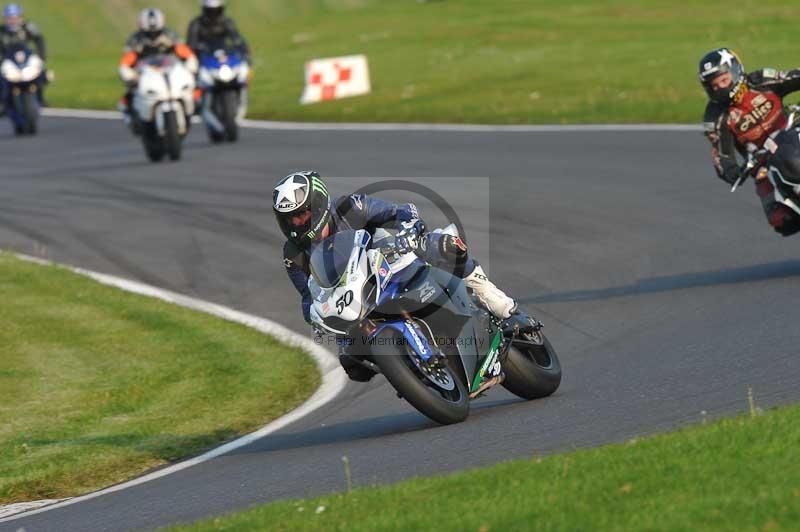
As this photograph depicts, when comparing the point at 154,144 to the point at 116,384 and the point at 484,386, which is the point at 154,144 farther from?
the point at 484,386

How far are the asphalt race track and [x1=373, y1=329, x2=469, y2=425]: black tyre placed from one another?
15cm

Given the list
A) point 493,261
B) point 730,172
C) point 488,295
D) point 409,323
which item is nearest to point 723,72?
point 730,172

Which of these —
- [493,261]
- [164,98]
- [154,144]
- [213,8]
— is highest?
[213,8]

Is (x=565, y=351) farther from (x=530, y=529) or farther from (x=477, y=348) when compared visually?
(x=530, y=529)

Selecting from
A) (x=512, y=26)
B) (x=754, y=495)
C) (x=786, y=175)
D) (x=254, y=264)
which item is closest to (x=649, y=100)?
(x=254, y=264)

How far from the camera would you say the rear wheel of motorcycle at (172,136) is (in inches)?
846

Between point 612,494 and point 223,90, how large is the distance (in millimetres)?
17918

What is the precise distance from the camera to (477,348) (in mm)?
8430

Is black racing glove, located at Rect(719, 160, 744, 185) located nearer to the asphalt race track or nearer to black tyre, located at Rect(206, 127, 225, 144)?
the asphalt race track

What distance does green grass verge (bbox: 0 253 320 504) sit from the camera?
9.11m

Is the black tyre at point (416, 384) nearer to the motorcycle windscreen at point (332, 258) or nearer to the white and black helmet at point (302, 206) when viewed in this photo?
the motorcycle windscreen at point (332, 258)

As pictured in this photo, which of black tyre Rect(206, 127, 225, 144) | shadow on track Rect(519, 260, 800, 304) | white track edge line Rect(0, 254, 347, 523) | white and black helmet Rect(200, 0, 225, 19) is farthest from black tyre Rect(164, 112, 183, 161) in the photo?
shadow on track Rect(519, 260, 800, 304)

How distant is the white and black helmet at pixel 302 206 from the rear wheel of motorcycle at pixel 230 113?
15247 millimetres

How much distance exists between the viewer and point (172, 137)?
21656 millimetres
